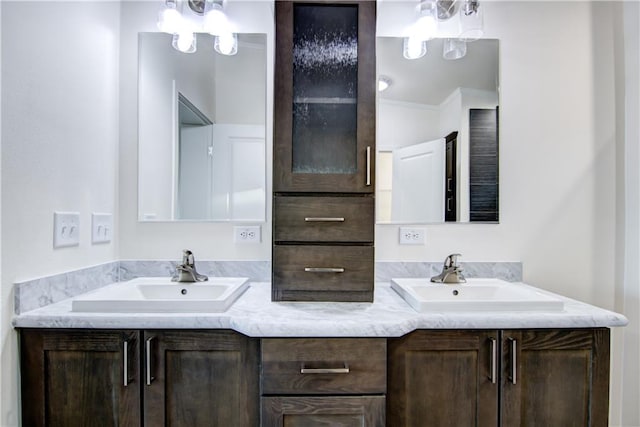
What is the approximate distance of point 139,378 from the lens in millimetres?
1057

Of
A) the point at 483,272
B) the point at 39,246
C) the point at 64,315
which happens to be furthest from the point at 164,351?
the point at 483,272

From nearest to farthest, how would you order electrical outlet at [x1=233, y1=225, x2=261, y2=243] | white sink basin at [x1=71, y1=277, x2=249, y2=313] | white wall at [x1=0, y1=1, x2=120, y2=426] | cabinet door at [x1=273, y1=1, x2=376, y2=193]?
white wall at [x1=0, y1=1, x2=120, y2=426]
white sink basin at [x1=71, y1=277, x2=249, y2=313]
cabinet door at [x1=273, y1=1, x2=376, y2=193]
electrical outlet at [x1=233, y1=225, x2=261, y2=243]

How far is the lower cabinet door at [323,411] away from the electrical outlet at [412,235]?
31.5 inches

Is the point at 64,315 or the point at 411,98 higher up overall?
the point at 411,98

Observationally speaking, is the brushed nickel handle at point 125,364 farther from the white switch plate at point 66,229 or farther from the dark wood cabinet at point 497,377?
the dark wood cabinet at point 497,377

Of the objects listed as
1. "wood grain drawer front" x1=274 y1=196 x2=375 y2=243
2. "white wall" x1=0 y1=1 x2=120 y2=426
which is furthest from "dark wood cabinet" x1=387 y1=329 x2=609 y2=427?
"white wall" x1=0 y1=1 x2=120 y2=426

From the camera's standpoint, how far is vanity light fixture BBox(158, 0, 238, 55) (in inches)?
60.3

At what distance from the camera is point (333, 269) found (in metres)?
1.25

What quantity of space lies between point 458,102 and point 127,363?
1.79 metres

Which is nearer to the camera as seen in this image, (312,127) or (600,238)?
(312,127)

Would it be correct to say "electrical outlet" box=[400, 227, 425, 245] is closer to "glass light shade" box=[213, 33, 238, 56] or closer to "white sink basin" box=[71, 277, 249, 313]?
"white sink basin" box=[71, 277, 249, 313]

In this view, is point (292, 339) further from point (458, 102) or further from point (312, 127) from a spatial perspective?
point (458, 102)

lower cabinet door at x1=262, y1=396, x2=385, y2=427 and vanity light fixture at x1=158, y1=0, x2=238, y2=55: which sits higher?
vanity light fixture at x1=158, y1=0, x2=238, y2=55

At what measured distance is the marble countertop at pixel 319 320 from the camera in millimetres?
1023
